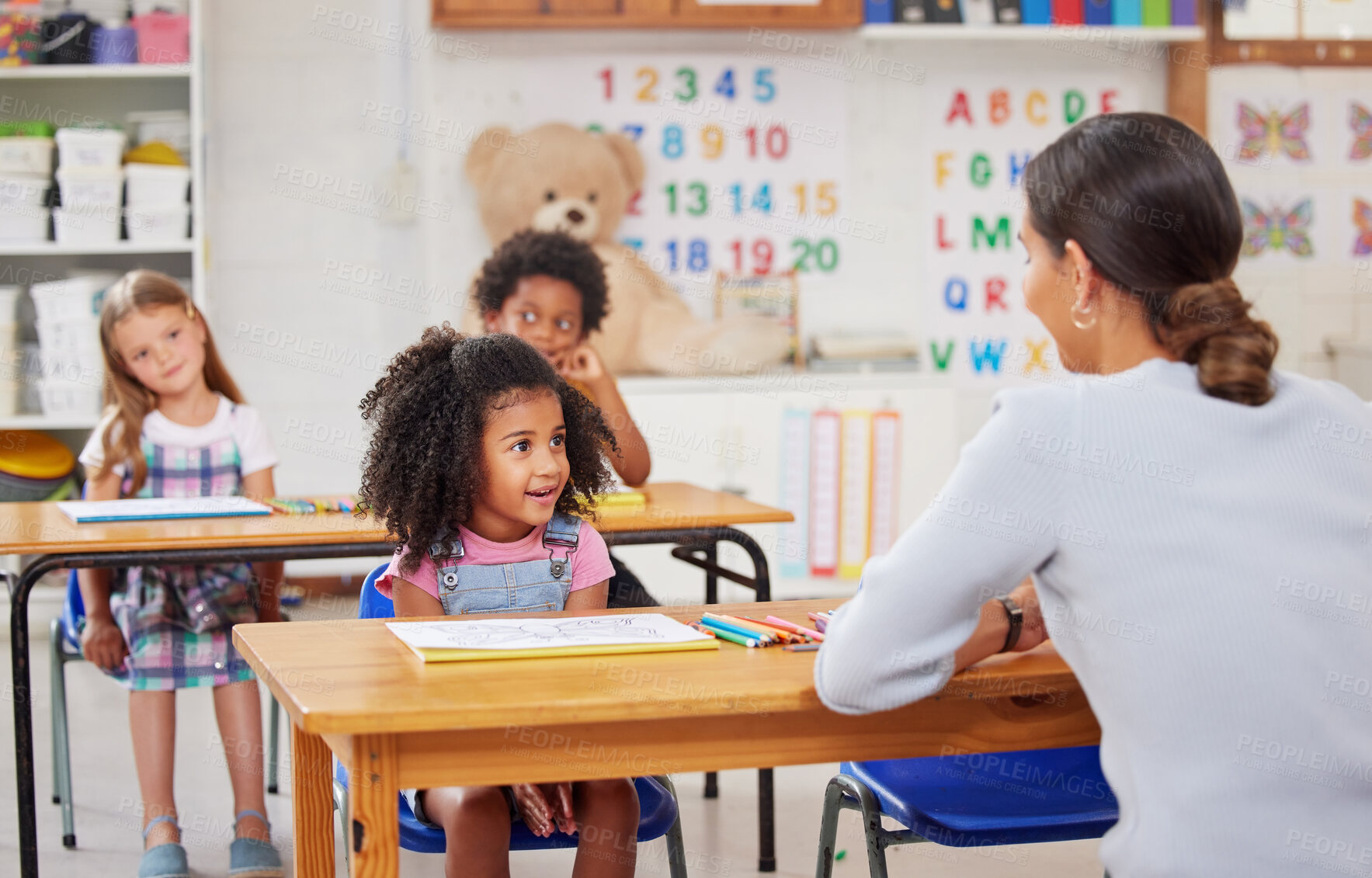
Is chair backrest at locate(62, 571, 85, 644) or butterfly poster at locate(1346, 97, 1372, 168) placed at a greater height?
butterfly poster at locate(1346, 97, 1372, 168)

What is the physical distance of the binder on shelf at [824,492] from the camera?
4.20 meters

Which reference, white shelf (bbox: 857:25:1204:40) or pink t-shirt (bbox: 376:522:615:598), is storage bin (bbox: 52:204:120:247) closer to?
white shelf (bbox: 857:25:1204:40)

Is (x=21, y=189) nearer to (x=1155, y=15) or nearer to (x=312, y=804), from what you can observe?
(x=312, y=804)

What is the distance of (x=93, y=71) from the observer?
3873 millimetres

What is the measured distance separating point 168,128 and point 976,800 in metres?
3.29

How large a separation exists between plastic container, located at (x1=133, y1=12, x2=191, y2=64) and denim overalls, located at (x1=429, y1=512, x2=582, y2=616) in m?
2.78

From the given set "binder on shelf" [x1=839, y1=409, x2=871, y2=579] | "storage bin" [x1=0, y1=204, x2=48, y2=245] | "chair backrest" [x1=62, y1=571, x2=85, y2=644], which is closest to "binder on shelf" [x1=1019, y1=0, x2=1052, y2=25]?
"binder on shelf" [x1=839, y1=409, x2=871, y2=579]

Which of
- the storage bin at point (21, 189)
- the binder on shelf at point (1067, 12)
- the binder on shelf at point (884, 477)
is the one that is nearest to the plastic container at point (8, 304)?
the storage bin at point (21, 189)

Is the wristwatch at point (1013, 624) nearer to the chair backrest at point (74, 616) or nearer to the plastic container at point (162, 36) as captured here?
the chair backrest at point (74, 616)

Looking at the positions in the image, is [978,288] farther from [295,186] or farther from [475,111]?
[295,186]

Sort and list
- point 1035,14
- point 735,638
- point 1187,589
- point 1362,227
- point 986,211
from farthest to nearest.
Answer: point 1362,227
point 986,211
point 1035,14
point 735,638
point 1187,589

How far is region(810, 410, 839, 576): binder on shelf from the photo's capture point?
13.8 feet

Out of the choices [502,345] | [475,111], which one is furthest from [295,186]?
[502,345]

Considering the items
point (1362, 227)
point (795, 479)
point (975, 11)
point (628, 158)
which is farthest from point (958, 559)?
point (1362, 227)
